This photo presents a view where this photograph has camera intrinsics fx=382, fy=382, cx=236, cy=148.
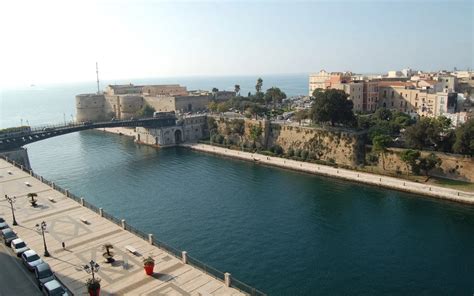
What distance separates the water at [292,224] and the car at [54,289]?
1416 cm

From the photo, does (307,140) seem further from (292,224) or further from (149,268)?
(149,268)

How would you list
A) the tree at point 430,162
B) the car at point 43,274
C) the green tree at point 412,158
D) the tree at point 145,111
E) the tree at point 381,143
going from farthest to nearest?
1. the tree at point 145,111
2. the tree at point 381,143
3. the green tree at point 412,158
4. the tree at point 430,162
5. the car at point 43,274

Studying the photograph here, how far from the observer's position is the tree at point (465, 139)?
50375 millimetres

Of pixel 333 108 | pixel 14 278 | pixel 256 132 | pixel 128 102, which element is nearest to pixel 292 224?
pixel 14 278

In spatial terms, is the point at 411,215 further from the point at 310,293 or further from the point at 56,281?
the point at 56,281

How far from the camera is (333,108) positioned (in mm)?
65125

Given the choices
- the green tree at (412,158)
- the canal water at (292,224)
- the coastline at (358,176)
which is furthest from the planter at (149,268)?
the green tree at (412,158)

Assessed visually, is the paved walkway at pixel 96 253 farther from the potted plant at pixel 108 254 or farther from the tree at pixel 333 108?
the tree at pixel 333 108

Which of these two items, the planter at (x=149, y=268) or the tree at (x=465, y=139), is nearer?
the planter at (x=149, y=268)

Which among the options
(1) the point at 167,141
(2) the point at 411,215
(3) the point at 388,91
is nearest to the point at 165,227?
(2) the point at 411,215

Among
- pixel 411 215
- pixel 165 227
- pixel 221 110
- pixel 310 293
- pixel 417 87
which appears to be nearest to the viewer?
pixel 310 293

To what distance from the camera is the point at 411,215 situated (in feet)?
144

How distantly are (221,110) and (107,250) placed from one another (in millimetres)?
77502

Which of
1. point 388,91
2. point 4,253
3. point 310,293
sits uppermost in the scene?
point 388,91
